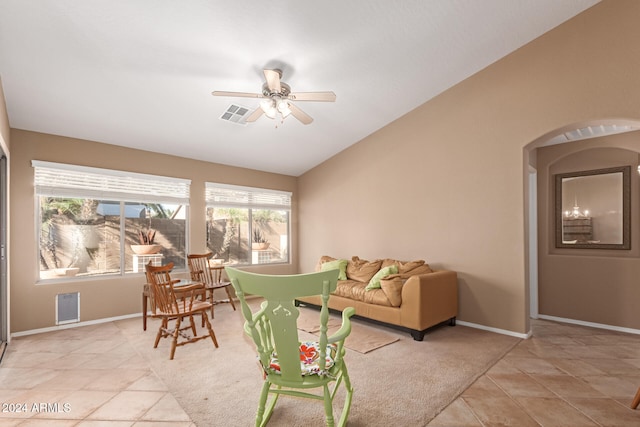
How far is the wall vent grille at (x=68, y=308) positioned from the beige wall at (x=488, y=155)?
425 cm

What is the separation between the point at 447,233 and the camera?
4543mm

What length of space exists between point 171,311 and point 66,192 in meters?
2.49

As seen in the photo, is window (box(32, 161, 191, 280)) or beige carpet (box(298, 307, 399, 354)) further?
window (box(32, 161, 191, 280))

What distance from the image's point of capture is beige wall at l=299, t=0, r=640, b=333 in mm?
3369

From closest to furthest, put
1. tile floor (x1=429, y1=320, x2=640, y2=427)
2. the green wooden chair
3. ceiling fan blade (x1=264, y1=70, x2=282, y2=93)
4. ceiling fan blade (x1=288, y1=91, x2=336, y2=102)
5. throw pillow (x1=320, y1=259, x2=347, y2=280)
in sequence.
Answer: the green wooden chair → tile floor (x1=429, y1=320, x2=640, y2=427) → ceiling fan blade (x1=264, y1=70, x2=282, y2=93) → ceiling fan blade (x1=288, y1=91, x2=336, y2=102) → throw pillow (x1=320, y1=259, x2=347, y2=280)

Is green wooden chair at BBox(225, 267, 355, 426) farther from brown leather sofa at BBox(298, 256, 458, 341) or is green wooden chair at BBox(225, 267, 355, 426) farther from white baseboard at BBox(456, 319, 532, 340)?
white baseboard at BBox(456, 319, 532, 340)

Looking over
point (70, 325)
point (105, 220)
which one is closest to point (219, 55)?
point (105, 220)

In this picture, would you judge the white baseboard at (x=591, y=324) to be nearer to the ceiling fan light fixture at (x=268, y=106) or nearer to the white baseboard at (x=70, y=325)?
the ceiling fan light fixture at (x=268, y=106)

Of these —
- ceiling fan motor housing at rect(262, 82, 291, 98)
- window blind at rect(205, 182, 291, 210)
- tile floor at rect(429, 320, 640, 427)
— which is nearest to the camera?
tile floor at rect(429, 320, 640, 427)

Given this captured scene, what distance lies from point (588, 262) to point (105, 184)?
687 cm

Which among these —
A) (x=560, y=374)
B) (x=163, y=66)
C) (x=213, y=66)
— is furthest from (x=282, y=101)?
(x=560, y=374)

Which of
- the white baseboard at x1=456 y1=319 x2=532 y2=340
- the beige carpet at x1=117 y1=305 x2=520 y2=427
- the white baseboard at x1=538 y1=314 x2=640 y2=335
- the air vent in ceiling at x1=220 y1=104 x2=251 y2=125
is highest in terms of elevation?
the air vent in ceiling at x1=220 y1=104 x2=251 y2=125

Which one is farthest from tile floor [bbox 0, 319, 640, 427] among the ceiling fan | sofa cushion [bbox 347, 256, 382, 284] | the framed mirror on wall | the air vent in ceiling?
the air vent in ceiling

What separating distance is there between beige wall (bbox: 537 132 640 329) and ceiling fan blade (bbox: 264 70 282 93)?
163 inches
